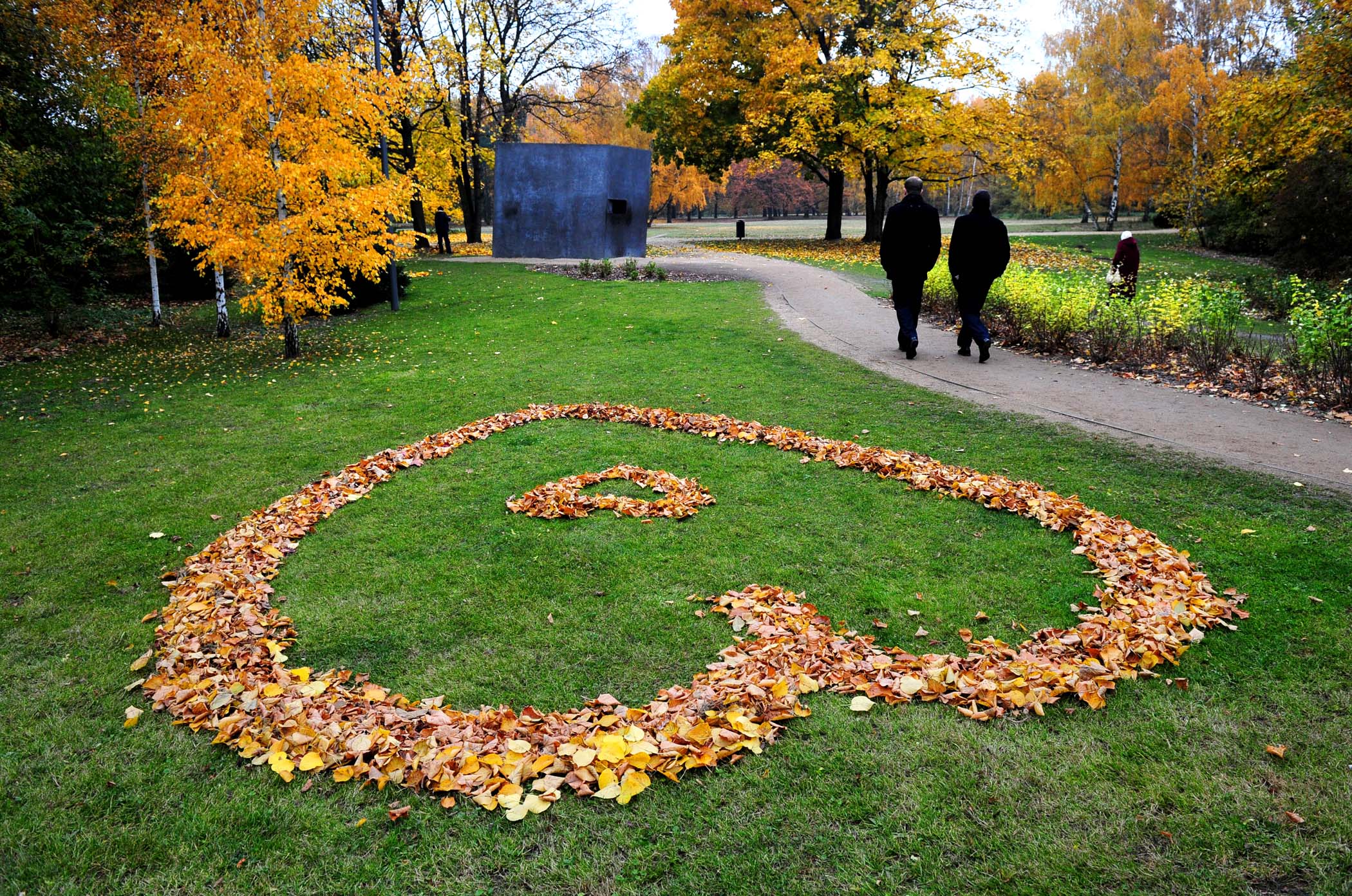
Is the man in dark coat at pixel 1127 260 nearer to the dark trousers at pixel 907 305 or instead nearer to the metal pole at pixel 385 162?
the dark trousers at pixel 907 305

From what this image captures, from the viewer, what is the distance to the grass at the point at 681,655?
2629mm

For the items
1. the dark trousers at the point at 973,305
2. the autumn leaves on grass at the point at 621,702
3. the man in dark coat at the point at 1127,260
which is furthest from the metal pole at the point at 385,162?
the man in dark coat at the point at 1127,260

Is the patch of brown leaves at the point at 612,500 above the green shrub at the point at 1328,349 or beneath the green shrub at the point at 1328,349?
beneath

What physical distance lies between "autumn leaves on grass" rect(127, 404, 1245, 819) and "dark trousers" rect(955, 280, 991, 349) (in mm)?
4998

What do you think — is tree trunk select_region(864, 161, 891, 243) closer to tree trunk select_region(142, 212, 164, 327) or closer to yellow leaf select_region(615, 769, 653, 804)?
tree trunk select_region(142, 212, 164, 327)

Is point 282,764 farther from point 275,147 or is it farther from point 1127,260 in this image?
point 1127,260

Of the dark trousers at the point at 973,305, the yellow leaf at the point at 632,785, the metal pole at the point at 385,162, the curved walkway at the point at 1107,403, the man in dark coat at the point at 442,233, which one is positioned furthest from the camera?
the man in dark coat at the point at 442,233

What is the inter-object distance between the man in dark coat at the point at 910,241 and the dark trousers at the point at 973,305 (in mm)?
537

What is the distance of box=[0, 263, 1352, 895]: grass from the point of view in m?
2.63

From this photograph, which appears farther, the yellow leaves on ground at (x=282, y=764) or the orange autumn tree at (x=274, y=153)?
the orange autumn tree at (x=274, y=153)

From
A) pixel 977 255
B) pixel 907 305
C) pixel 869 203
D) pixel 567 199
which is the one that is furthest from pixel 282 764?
pixel 869 203

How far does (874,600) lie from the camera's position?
4.40m

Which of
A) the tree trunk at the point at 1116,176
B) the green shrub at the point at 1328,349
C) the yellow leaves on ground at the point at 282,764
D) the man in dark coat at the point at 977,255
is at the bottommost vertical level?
the yellow leaves on ground at the point at 282,764

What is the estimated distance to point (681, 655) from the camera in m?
3.94
